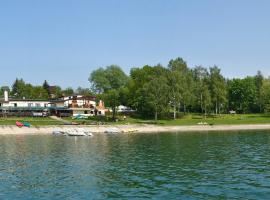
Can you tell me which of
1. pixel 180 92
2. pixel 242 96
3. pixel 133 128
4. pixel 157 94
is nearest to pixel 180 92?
pixel 180 92

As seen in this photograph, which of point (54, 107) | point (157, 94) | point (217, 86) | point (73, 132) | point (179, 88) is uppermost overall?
A: point (217, 86)

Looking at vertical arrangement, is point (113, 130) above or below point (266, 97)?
below

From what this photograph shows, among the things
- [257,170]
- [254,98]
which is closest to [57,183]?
[257,170]

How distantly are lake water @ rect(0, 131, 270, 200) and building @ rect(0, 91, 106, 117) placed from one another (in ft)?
327

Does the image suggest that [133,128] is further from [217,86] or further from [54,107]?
[54,107]

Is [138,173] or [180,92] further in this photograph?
[180,92]

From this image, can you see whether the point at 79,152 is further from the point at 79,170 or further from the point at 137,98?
the point at 137,98

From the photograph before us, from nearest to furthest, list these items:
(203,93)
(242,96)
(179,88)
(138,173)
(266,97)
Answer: (138,173)
(179,88)
(203,93)
(266,97)
(242,96)

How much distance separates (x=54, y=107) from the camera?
6993 inches

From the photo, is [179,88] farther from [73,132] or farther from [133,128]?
[73,132]

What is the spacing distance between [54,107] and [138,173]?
13594 centimetres

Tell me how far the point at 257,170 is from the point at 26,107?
13818 centimetres

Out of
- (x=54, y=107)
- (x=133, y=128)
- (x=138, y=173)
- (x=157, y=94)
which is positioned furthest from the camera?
(x=54, y=107)

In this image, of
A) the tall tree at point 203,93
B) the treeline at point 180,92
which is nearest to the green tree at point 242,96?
the treeline at point 180,92
